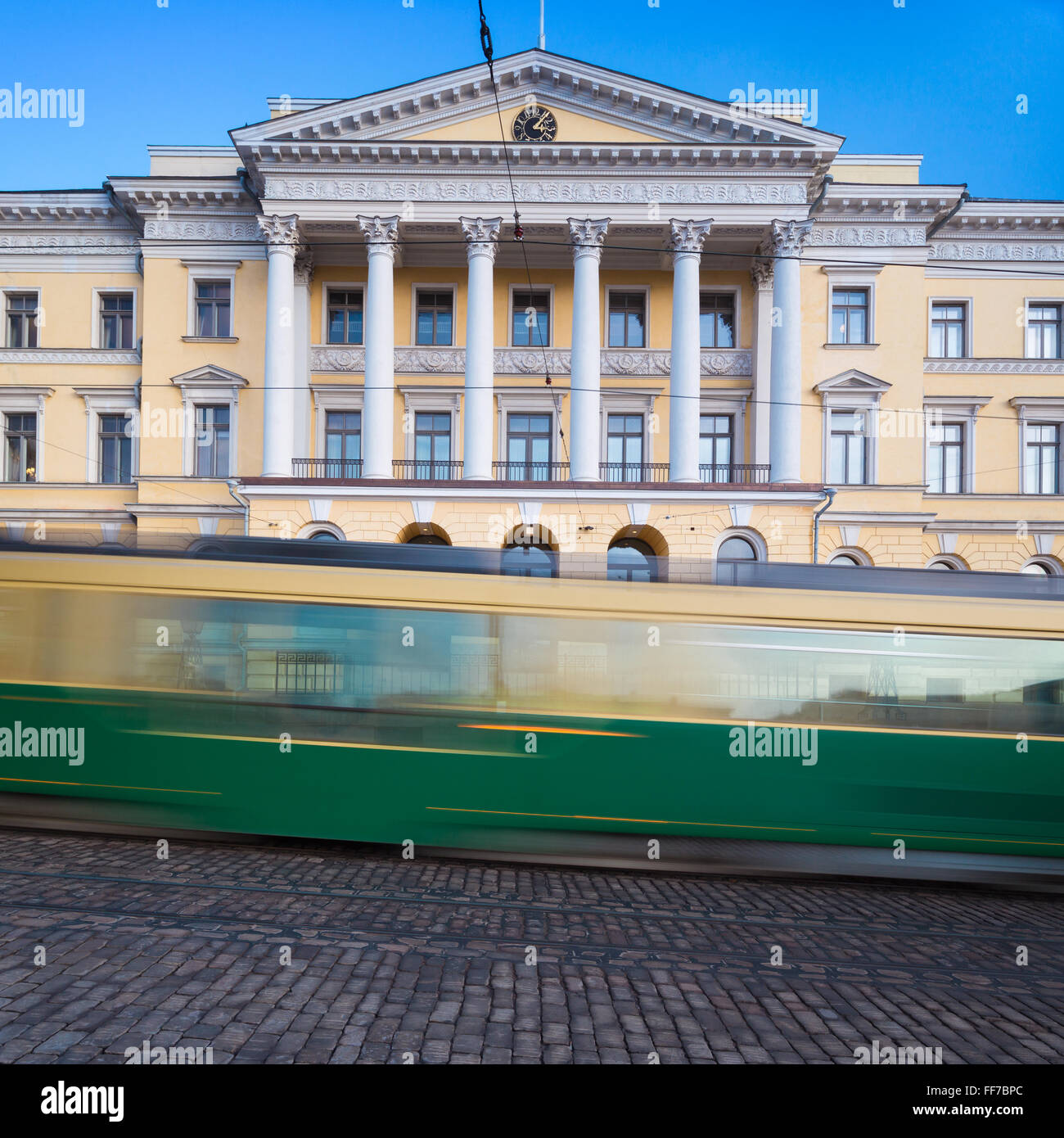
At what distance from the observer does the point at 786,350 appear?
21.6 m

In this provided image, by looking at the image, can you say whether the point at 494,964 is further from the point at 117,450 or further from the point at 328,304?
the point at 117,450

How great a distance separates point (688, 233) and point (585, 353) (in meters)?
4.59

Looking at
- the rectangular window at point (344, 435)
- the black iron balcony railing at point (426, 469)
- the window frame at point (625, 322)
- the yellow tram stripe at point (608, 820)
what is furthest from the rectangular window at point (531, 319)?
the yellow tram stripe at point (608, 820)

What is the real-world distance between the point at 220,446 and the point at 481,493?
8896 millimetres

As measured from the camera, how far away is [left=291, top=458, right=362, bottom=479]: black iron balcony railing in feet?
73.3

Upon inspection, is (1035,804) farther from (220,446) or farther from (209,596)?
(220,446)

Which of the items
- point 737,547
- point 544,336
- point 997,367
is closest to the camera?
point 737,547

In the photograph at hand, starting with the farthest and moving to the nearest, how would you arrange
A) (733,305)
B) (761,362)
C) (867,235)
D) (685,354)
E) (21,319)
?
(21,319) → (733,305) → (761,362) → (867,235) → (685,354)

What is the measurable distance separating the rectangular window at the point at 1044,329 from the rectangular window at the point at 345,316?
2198 centimetres

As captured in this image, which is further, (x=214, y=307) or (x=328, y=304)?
(x=328, y=304)

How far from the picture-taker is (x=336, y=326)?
78.9ft

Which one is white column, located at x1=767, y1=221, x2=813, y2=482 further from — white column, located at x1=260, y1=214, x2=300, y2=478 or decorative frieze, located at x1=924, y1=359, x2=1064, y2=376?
white column, located at x1=260, y1=214, x2=300, y2=478

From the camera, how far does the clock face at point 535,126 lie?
853 inches

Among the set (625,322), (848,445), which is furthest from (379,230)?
(848,445)
